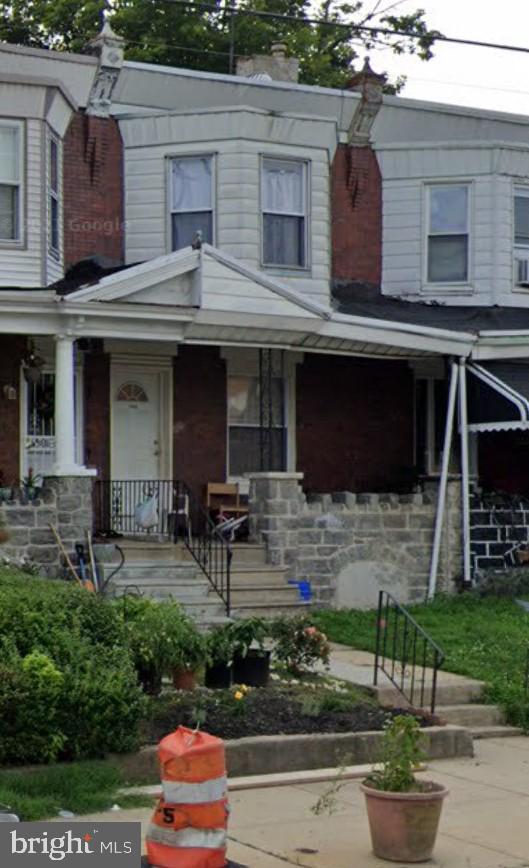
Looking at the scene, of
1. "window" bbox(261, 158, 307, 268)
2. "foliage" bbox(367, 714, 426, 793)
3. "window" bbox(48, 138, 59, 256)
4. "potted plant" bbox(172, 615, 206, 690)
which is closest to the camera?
"foliage" bbox(367, 714, 426, 793)

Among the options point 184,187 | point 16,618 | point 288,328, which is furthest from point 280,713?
point 184,187

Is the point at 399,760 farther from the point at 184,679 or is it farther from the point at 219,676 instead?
the point at 219,676

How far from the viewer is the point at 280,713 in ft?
39.6

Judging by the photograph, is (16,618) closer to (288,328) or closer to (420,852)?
(420,852)

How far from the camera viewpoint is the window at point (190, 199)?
70.2ft

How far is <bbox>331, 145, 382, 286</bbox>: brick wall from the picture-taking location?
22875 millimetres

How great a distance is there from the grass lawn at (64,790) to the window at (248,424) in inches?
449

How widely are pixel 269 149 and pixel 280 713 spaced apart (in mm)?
11239

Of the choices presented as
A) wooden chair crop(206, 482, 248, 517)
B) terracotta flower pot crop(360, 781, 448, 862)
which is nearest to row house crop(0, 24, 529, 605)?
wooden chair crop(206, 482, 248, 517)

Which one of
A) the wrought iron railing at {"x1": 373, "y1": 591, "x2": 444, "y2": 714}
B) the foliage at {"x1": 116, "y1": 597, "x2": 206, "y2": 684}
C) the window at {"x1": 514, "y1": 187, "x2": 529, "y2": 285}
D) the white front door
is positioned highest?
→ the window at {"x1": 514, "y1": 187, "x2": 529, "y2": 285}

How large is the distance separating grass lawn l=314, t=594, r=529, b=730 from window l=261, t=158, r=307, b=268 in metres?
5.51

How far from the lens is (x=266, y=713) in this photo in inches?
474

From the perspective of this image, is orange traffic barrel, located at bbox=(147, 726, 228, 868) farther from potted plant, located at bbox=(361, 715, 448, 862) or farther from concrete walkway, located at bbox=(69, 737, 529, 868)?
potted plant, located at bbox=(361, 715, 448, 862)

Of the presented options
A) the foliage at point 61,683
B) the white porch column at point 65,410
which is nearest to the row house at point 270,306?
the white porch column at point 65,410
